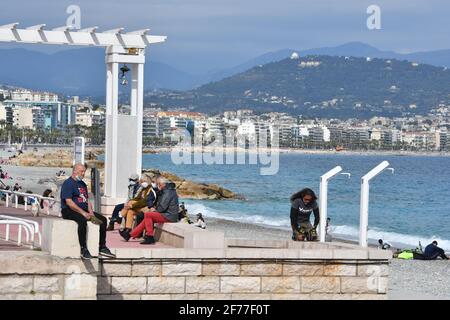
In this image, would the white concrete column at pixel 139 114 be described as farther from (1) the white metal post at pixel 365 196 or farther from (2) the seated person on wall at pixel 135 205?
(1) the white metal post at pixel 365 196

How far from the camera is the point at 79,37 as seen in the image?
19922 millimetres

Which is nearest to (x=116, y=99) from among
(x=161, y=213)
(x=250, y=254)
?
(x=161, y=213)

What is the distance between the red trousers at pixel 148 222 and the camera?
14930 millimetres

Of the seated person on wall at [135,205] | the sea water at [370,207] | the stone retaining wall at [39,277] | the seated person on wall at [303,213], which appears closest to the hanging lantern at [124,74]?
the seated person on wall at [135,205]

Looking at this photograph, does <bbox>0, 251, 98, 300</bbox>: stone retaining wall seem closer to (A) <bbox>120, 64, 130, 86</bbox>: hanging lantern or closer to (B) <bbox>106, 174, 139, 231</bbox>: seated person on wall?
(B) <bbox>106, 174, 139, 231</bbox>: seated person on wall

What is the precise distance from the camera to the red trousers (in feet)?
49.0

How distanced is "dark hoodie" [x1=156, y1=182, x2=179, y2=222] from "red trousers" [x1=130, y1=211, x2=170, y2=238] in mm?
78

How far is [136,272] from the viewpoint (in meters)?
13.0

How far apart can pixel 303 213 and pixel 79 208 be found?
162 inches

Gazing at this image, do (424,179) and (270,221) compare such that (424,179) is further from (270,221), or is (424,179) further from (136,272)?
(136,272)

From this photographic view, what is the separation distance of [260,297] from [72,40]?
829cm

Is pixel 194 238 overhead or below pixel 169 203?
below

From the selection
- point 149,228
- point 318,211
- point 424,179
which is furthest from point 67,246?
point 424,179

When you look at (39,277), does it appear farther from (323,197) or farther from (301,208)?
(323,197)
